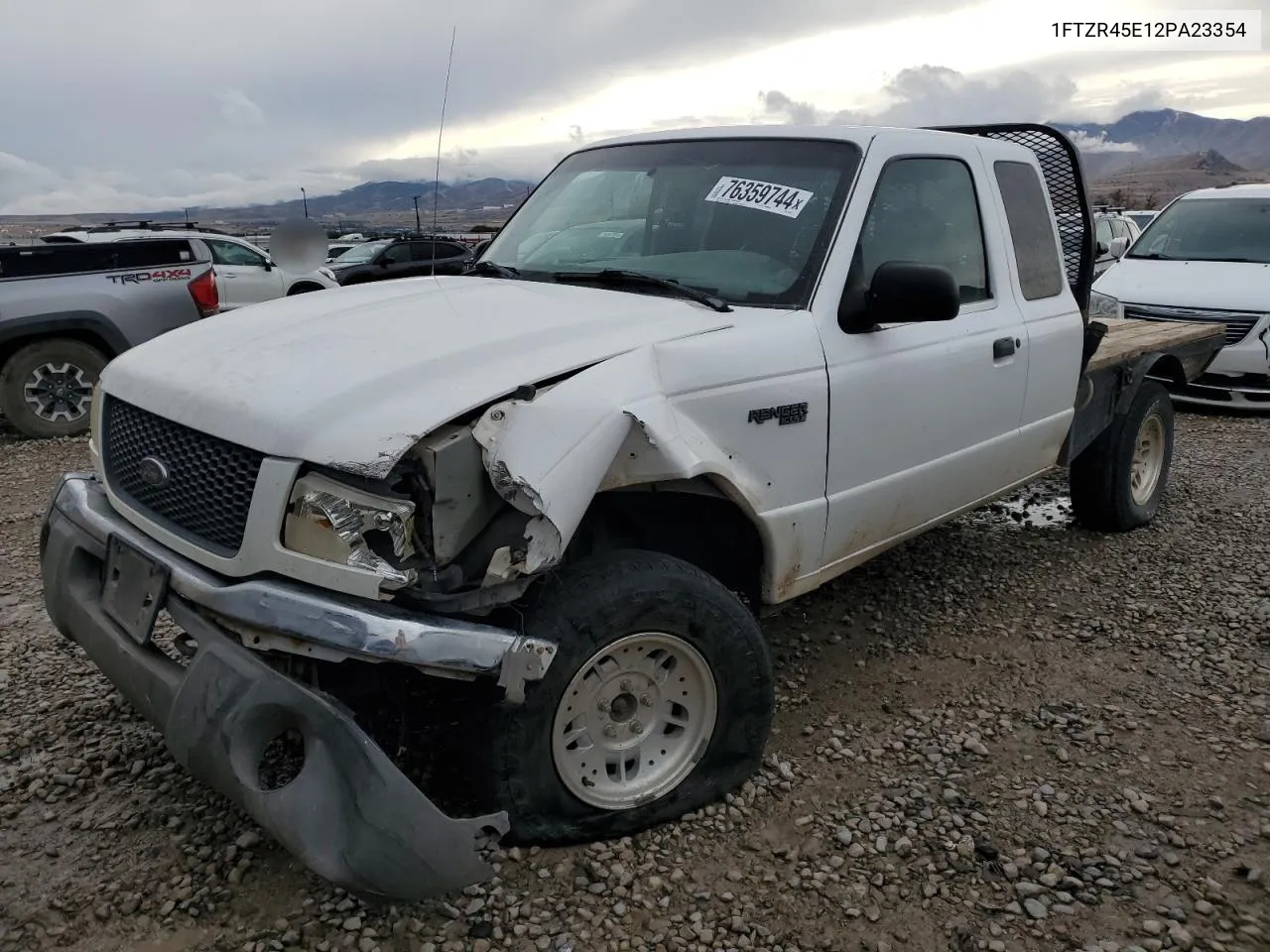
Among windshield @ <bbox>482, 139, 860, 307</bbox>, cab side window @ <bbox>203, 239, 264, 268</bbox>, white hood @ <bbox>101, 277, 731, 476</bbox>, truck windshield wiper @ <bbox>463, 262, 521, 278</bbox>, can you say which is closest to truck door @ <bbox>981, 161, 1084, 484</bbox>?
windshield @ <bbox>482, 139, 860, 307</bbox>

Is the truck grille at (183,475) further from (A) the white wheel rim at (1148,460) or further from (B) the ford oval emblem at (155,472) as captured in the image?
(A) the white wheel rim at (1148,460)

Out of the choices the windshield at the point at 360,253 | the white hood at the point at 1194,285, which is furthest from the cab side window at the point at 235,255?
the white hood at the point at 1194,285

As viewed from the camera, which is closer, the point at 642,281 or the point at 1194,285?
the point at 642,281

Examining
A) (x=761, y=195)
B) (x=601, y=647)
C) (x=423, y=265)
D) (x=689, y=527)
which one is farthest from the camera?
(x=423, y=265)

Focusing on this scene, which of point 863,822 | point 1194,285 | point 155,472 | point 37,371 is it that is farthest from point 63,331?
point 1194,285

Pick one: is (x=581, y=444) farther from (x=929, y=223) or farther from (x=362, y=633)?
(x=929, y=223)

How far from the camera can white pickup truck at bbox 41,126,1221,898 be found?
2324 millimetres

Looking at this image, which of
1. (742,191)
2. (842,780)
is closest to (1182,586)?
(842,780)

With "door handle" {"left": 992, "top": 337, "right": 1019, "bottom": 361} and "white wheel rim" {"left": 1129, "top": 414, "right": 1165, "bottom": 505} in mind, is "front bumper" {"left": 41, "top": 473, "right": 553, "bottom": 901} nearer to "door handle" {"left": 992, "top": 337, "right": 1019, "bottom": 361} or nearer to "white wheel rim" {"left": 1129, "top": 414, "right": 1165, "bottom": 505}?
"door handle" {"left": 992, "top": 337, "right": 1019, "bottom": 361}

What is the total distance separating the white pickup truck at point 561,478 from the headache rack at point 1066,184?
654mm

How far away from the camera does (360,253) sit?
52.5ft

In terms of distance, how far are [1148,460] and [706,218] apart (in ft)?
12.3

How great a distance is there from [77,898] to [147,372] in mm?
1467

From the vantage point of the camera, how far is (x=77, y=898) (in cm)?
265
